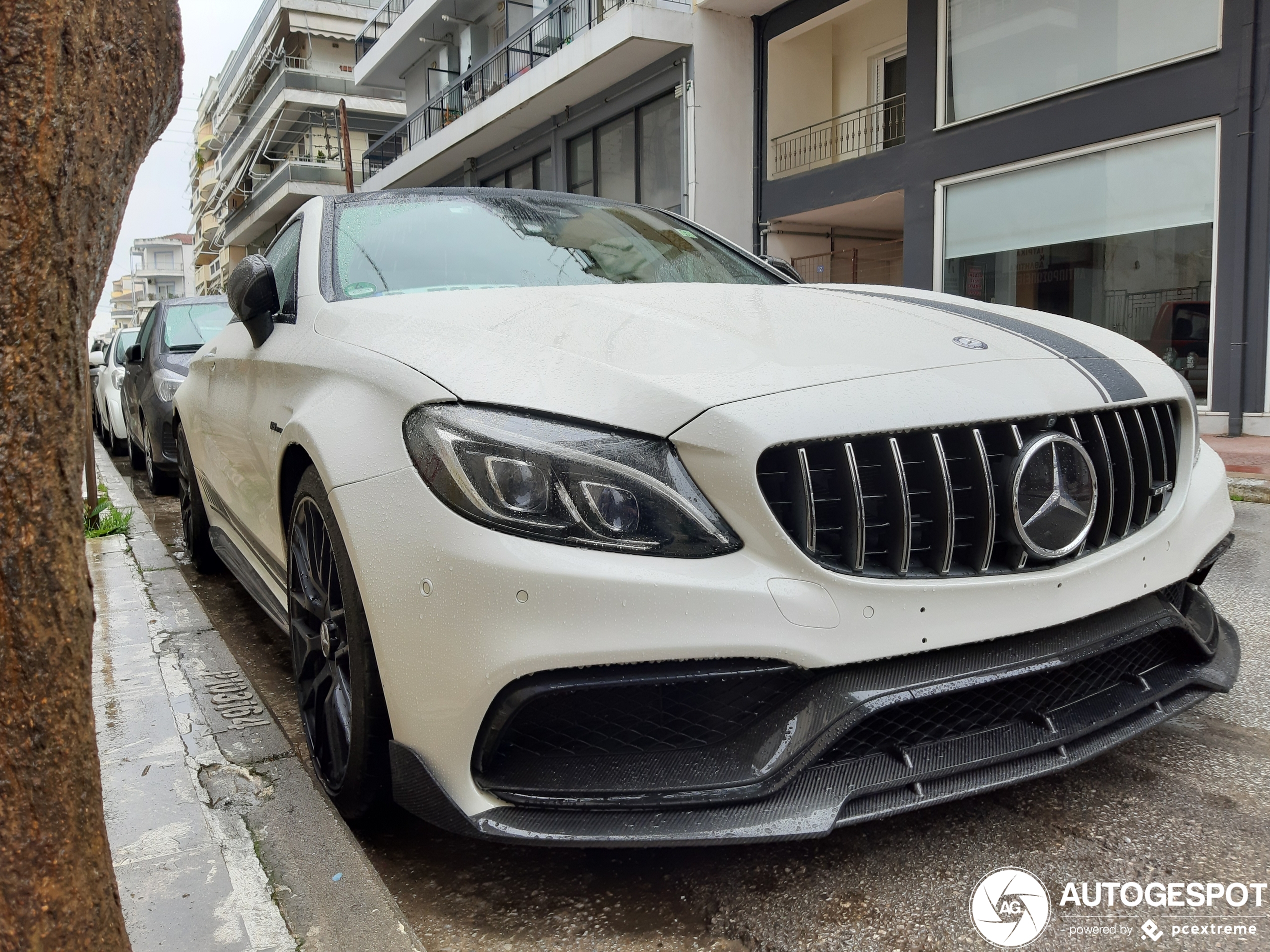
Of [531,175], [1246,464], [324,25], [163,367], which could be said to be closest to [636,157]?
[531,175]

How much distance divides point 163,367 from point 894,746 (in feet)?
23.7

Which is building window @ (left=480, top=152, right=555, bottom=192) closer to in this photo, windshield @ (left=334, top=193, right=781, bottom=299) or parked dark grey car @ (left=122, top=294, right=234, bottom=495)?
parked dark grey car @ (left=122, top=294, right=234, bottom=495)

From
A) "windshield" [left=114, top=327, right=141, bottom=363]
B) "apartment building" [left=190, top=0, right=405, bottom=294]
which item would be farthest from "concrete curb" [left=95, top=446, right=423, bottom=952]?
"apartment building" [left=190, top=0, right=405, bottom=294]

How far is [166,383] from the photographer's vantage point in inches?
295

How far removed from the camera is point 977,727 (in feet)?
6.40

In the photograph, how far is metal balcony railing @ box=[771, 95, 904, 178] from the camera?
14633mm

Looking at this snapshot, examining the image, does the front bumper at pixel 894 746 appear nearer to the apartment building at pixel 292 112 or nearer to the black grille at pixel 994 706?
the black grille at pixel 994 706

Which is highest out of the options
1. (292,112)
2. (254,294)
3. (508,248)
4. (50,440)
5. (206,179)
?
(206,179)

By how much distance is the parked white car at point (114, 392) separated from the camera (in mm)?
10930

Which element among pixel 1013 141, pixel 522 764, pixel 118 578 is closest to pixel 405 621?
pixel 522 764

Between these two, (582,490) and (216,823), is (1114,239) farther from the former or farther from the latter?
(216,823)

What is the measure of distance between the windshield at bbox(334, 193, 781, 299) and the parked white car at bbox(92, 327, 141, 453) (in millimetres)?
8193

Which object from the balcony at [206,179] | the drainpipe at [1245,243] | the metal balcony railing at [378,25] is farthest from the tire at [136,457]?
the balcony at [206,179]

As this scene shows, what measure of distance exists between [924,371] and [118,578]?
3.69 m
